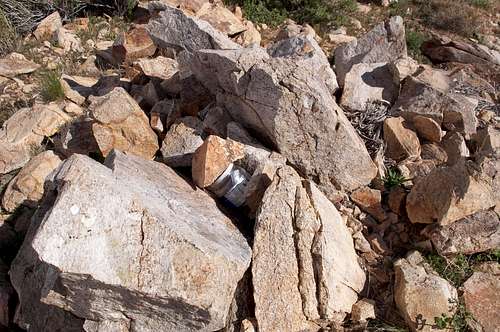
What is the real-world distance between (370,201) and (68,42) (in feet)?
20.5

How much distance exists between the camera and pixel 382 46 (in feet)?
20.2

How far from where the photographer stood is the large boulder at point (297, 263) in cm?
348

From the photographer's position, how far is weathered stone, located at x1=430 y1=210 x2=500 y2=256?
152 inches

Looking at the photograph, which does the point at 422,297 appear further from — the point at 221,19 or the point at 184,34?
the point at 221,19

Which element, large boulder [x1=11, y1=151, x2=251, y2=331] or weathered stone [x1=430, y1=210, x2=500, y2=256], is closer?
large boulder [x1=11, y1=151, x2=251, y2=331]

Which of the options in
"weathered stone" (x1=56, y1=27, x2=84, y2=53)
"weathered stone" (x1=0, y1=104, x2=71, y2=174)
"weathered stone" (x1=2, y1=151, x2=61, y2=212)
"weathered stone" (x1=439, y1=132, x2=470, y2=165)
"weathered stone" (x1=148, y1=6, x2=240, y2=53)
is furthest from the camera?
"weathered stone" (x1=56, y1=27, x2=84, y2=53)

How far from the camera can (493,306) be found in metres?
3.63

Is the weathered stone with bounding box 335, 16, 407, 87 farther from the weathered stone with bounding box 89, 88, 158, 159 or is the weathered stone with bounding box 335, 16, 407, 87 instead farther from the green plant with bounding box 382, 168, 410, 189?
the weathered stone with bounding box 89, 88, 158, 159

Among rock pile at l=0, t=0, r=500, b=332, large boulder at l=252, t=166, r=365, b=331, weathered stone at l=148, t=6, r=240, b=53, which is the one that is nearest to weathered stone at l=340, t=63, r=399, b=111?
rock pile at l=0, t=0, r=500, b=332

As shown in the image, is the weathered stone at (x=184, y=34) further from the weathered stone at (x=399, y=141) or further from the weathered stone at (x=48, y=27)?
the weathered stone at (x=48, y=27)

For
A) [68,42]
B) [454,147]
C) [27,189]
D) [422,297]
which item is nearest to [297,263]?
[422,297]

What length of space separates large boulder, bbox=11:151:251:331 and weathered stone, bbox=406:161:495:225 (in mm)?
1592

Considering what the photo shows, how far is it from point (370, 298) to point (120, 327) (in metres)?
1.91

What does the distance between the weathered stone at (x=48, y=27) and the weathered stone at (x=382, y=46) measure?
17.8 feet
